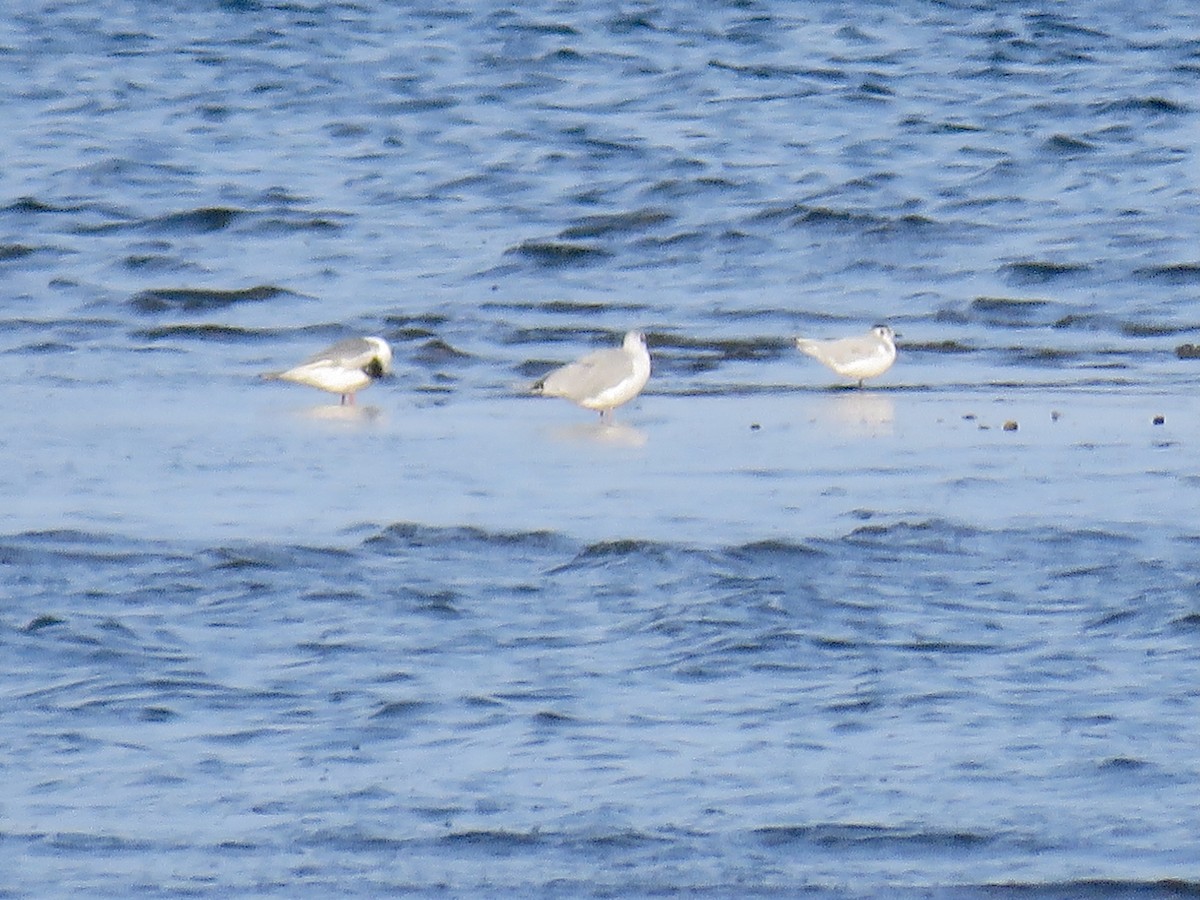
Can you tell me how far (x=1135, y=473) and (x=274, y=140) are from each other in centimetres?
1203

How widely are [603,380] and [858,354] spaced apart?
1.20 metres

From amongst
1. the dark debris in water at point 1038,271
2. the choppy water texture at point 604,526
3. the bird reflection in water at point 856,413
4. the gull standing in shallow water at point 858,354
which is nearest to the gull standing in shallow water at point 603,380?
the choppy water texture at point 604,526

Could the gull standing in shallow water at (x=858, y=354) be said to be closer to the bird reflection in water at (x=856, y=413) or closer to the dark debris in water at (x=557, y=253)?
the bird reflection in water at (x=856, y=413)

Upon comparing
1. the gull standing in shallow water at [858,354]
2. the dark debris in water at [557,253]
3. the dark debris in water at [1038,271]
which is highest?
the gull standing in shallow water at [858,354]

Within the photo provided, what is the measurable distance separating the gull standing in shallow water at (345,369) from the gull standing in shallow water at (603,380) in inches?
30.8

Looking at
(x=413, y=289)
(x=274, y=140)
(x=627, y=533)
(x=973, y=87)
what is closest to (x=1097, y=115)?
(x=973, y=87)

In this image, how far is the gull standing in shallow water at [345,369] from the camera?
10.0 m

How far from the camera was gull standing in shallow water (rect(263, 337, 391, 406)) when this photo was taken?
1002cm

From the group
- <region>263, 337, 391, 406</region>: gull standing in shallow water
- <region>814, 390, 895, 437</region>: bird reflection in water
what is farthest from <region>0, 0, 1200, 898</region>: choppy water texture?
<region>263, 337, 391, 406</region>: gull standing in shallow water

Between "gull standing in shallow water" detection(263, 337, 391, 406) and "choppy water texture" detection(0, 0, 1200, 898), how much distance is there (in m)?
0.14

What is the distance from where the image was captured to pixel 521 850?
187 inches

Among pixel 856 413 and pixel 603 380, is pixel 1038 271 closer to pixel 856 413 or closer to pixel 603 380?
pixel 856 413

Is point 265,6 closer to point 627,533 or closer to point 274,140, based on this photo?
point 274,140

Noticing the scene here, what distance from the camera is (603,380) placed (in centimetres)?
961
